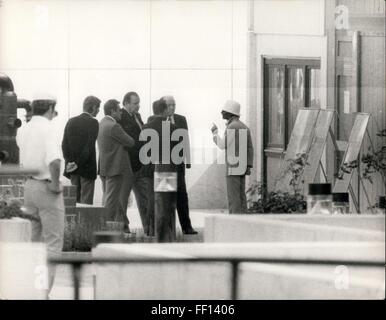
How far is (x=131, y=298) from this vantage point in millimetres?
7883

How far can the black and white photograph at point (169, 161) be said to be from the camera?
7859 millimetres

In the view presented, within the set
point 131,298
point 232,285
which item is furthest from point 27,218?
point 232,285

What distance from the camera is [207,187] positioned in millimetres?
8172

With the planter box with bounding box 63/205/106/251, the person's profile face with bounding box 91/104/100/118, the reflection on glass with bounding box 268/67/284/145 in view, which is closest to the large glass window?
the reflection on glass with bounding box 268/67/284/145

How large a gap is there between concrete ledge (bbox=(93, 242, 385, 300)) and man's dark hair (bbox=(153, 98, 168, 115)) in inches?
32.8

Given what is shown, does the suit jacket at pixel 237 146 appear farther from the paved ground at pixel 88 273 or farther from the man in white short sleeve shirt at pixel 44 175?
the man in white short sleeve shirt at pixel 44 175

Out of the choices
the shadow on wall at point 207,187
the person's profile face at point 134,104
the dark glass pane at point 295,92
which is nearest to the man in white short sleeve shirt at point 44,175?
the person's profile face at point 134,104

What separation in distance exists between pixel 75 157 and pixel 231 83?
1.03 metres

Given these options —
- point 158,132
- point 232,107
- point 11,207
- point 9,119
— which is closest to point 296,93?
point 232,107

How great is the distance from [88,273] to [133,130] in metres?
0.90

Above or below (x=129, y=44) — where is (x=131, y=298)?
below

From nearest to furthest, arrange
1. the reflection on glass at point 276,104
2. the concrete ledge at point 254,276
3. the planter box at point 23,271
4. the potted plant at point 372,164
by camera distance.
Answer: the concrete ledge at point 254,276
the planter box at point 23,271
the reflection on glass at point 276,104
the potted plant at point 372,164

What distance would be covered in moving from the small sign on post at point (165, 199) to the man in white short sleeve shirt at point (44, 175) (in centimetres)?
57
